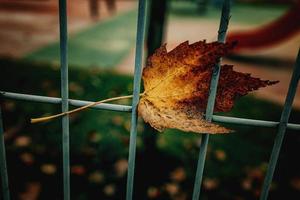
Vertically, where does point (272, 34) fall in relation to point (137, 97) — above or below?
above

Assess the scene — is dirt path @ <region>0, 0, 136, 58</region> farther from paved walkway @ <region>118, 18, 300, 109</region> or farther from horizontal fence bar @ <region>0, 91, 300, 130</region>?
horizontal fence bar @ <region>0, 91, 300, 130</region>

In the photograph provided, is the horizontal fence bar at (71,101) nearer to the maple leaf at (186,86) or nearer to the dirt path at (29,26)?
the maple leaf at (186,86)

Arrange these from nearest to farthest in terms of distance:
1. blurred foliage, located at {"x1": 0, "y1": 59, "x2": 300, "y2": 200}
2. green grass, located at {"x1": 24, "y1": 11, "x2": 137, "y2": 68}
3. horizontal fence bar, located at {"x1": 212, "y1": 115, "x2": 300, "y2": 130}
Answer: horizontal fence bar, located at {"x1": 212, "y1": 115, "x2": 300, "y2": 130} < blurred foliage, located at {"x1": 0, "y1": 59, "x2": 300, "y2": 200} < green grass, located at {"x1": 24, "y1": 11, "x2": 137, "y2": 68}

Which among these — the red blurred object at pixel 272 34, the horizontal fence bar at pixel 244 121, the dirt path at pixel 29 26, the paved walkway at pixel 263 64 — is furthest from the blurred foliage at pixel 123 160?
the red blurred object at pixel 272 34

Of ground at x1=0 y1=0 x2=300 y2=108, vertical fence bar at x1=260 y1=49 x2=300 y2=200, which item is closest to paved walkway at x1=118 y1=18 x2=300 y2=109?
ground at x1=0 y1=0 x2=300 y2=108

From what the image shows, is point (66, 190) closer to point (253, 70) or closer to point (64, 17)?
point (64, 17)

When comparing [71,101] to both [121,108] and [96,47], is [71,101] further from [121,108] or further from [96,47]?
[96,47]

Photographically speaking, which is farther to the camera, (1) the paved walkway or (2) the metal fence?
(1) the paved walkway

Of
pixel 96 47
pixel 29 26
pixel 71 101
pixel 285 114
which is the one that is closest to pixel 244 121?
pixel 285 114
